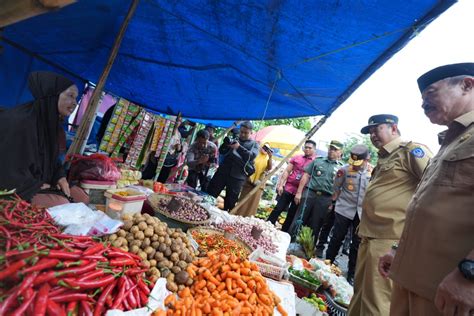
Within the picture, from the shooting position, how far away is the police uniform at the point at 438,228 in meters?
1.51

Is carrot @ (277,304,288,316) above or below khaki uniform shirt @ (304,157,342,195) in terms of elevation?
below

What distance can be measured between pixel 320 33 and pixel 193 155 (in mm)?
4686

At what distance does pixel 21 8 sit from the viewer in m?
0.79

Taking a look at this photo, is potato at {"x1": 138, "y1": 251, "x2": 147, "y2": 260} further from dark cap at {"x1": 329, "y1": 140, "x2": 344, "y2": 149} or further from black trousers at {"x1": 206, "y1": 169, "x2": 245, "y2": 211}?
dark cap at {"x1": 329, "y1": 140, "x2": 344, "y2": 149}

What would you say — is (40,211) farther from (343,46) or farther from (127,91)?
(127,91)


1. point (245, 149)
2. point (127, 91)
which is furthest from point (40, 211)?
point (127, 91)

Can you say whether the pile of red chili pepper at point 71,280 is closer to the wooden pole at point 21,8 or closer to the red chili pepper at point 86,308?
the red chili pepper at point 86,308

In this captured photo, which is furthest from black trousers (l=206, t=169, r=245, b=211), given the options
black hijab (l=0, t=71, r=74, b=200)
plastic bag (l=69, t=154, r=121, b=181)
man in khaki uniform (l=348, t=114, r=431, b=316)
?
black hijab (l=0, t=71, r=74, b=200)

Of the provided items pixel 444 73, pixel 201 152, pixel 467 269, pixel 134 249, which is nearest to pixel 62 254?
pixel 134 249

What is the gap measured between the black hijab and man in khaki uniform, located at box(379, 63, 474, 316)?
3375 millimetres

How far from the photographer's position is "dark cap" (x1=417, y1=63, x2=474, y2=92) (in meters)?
1.85

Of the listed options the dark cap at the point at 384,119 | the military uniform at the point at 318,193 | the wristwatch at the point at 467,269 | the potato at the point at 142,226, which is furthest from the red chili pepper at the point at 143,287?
the military uniform at the point at 318,193

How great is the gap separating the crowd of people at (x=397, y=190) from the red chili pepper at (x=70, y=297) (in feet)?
5.12

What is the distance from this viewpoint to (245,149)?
595 cm
